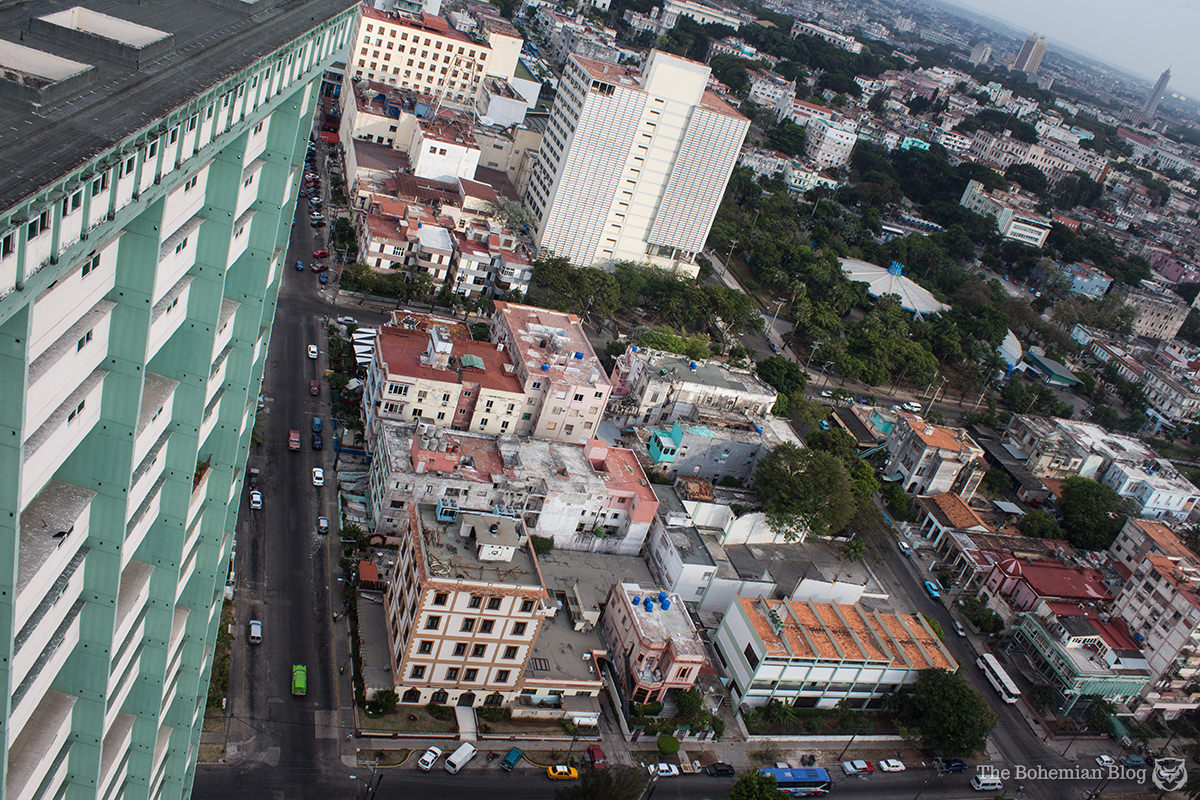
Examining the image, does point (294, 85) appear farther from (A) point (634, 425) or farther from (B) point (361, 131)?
(B) point (361, 131)

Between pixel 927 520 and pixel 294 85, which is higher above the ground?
pixel 294 85

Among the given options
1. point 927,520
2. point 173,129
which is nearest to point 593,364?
point 927,520

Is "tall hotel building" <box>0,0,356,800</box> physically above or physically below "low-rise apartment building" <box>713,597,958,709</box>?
above

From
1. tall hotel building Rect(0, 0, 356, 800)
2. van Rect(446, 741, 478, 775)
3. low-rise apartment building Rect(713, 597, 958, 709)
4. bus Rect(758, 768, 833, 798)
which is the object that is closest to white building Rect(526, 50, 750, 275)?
low-rise apartment building Rect(713, 597, 958, 709)

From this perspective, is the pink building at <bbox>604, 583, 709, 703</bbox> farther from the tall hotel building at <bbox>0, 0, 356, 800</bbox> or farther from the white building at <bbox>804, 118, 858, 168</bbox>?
the white building at <bbox>804, 118, 858, 168</bbox>

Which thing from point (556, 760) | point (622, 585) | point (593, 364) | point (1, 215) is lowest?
point (556, 760)

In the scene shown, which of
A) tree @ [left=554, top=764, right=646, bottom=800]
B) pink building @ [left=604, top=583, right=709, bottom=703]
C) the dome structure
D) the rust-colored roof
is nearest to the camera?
tree @ [left=554, top=764, right=646, bottom=800]

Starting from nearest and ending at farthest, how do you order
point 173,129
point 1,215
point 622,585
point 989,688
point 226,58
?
point 1,215
point 173,129
point 226,58
point 622,585
point 989,688
